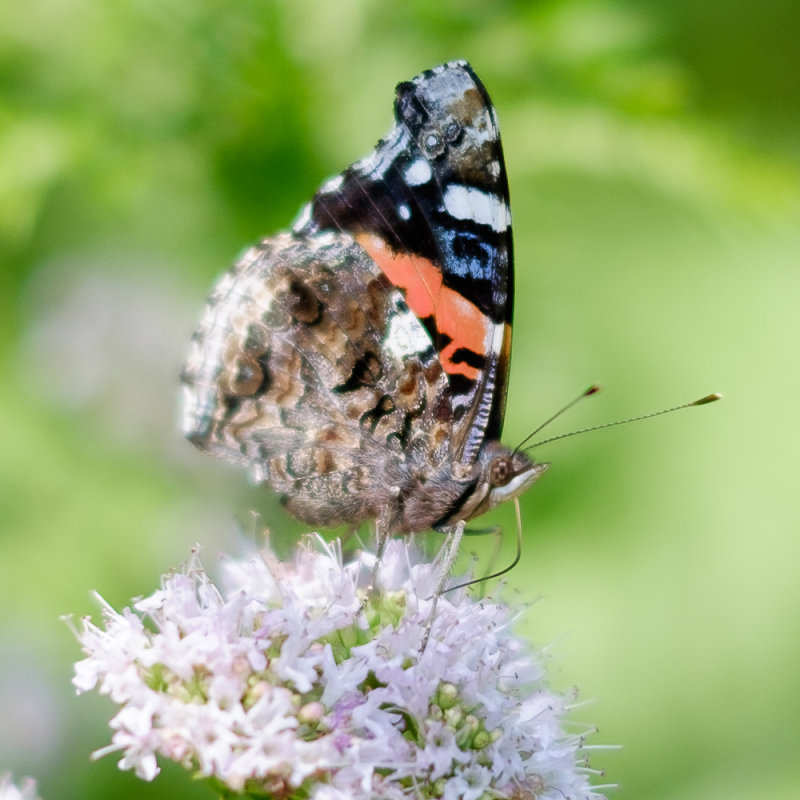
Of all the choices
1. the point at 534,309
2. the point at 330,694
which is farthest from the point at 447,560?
the point at 534,309

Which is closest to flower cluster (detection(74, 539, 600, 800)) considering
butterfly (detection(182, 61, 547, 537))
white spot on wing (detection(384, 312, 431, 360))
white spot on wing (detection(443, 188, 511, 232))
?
butterfly (detection(182, 61, 547, 537))

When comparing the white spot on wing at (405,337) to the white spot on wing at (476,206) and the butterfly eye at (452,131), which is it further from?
the butterfly eye at (452,131)

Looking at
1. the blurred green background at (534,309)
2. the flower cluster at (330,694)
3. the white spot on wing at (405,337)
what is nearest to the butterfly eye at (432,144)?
the white spot on wing at (405,337)

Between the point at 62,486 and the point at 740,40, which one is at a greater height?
the point at 740,40

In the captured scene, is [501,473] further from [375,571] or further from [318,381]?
[318,381]

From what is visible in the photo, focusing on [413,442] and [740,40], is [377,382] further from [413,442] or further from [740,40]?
[740,40]

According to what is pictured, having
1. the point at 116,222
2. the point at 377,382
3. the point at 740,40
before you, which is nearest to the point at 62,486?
the point at 116,222

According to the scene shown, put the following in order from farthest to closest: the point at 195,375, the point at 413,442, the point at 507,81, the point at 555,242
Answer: the point at 555,242 < the point at 507,81 < the point at 195,375 < the point at 413,442
